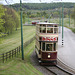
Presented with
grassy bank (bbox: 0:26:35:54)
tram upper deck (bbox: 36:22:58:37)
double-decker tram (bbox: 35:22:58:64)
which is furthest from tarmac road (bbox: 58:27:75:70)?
grassy bank (bbox: 0:26:35:54)

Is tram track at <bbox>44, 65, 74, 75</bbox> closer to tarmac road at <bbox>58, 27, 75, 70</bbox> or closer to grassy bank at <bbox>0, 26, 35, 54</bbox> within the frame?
tarmac road at <bbox>58, 27, 75, 70</bbox>

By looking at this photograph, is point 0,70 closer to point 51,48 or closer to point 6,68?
point 6,68

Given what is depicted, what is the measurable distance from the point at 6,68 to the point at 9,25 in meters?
28.0

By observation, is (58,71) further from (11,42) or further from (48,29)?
(11,42)

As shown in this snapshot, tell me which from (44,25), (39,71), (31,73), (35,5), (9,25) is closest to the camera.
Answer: (31,73)

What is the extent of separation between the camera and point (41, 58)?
16.4 metres

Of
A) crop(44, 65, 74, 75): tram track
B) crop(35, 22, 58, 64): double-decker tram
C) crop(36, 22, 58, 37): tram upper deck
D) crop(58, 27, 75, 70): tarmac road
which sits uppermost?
crop(36, 22, 58, 37): tram upper deck

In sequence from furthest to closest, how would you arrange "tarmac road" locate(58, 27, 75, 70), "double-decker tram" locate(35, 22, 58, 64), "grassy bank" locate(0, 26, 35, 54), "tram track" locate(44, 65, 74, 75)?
"grassy bank" locate(0, 26, 35, 54) < "tarmac road" locate(58, 27, 75, 70) < "double-decker tram" locate(35, 22, 58, 64) < "tram track" locate(44, 65, 74, 75)

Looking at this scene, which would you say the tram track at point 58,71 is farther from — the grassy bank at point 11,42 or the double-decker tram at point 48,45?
the grassy bank at point 11,42

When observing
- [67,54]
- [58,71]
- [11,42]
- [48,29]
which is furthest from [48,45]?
[11,42]

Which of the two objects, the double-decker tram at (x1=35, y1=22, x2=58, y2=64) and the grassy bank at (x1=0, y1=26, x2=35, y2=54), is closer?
the double-decker tram at (x1=35, y1=22, x2=58, y2=64)

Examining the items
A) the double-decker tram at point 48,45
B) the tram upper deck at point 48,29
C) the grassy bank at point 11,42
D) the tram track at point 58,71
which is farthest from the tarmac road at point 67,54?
the grassy bank at point 11,42

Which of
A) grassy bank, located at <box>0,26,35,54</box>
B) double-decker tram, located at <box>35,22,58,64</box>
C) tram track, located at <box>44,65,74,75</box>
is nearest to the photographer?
tram track, located at <box>44,65,74,75</box>

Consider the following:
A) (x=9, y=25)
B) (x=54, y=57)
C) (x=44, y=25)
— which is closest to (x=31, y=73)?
(x=54, y=57)
